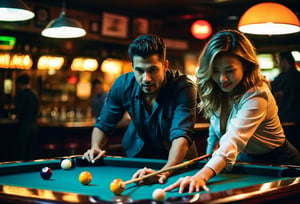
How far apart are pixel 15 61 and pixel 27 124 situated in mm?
1631

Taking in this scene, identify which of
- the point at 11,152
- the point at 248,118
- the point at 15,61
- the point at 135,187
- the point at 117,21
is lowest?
the point at 11,152

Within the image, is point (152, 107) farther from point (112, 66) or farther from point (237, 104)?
point (112, 66)

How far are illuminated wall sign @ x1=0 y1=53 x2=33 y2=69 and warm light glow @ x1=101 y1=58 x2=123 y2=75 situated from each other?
160cm

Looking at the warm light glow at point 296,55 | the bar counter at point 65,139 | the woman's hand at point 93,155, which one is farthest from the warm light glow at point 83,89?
the woman's hand at point 93,155

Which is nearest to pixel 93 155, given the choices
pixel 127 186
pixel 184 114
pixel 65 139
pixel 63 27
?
pixel 184 114

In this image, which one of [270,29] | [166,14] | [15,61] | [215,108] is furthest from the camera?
[166,14]

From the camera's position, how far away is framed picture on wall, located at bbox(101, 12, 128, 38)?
336 inches

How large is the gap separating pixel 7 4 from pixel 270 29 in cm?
279

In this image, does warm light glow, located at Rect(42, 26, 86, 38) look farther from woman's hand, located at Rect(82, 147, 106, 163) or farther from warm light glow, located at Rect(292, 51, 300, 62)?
woman's hand, located at Rect(82, 147, 106, 163)

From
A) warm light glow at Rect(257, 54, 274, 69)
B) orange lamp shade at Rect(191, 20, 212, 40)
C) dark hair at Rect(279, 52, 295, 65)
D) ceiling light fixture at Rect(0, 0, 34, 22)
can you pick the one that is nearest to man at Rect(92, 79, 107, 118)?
orange lamp shade at Rect(191, 20, 212, 40)

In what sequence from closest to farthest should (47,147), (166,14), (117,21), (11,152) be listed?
1. (47,147)
2. (11,152)
3. (117,21)
4. (166,14)

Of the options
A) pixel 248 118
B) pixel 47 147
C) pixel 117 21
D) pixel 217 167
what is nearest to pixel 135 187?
pixel 217 167

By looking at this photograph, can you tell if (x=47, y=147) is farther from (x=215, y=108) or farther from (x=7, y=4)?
(x=215, y=108)

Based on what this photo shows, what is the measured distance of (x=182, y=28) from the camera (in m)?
10.3
